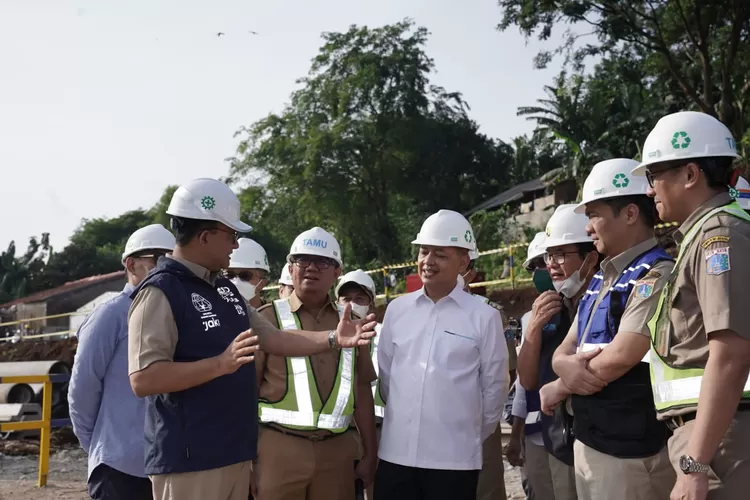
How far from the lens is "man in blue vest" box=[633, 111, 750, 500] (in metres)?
2.50

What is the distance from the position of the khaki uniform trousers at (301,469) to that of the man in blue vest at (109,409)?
84cm

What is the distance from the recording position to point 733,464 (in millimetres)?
2570

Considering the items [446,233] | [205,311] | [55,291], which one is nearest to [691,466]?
[205,311]

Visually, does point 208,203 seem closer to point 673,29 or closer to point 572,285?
point 572,285

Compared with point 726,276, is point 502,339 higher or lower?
lower

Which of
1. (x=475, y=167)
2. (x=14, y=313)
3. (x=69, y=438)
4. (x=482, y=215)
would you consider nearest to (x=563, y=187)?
(x=482, y=215)

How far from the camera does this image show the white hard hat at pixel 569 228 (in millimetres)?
4609

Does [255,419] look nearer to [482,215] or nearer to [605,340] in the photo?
[605,340]

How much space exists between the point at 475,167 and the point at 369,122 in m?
7.69

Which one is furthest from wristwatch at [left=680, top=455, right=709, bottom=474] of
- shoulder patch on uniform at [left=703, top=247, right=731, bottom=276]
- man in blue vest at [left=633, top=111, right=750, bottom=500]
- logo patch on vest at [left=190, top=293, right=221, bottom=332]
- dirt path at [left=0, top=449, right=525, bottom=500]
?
dirt path at [left=0, top=449, right=525, bottom=500]

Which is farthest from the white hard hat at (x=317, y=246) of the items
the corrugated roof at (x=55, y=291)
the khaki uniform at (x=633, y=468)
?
the corrugated roof at (x=55, y=291)

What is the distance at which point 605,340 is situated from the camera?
3441 mm

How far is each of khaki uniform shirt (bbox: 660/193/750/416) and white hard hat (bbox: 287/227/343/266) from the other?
282 cm

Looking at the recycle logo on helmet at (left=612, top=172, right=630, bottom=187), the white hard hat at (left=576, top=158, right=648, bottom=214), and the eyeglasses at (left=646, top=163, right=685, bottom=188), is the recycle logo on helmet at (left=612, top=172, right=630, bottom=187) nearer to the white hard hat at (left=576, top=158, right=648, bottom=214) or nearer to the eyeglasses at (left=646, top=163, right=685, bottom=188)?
the white hard hat at (left=576, top=158, right=648, bottom=214)
